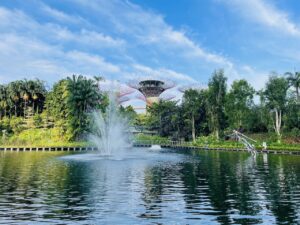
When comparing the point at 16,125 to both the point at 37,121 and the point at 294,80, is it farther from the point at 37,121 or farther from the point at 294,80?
the point at 294,80

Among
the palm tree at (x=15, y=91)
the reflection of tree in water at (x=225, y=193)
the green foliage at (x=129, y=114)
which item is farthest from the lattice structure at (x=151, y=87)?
the reflection of tree in water at (x=225, y=193)

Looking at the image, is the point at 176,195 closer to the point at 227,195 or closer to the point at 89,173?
the point at 227,195

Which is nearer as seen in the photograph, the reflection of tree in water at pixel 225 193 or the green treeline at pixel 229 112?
the reflection of tree in water at pixel 225 193

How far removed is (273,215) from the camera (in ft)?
38.1

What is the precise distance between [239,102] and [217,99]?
4.31m

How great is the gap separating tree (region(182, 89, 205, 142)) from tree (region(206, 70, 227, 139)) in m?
3.71

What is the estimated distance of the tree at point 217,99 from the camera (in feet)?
232

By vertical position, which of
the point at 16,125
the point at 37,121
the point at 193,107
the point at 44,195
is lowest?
the point at 44,195

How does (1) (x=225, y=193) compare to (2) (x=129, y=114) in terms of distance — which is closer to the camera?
(1) (x=225, y=193)

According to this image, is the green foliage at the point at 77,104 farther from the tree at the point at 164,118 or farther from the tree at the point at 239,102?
the tree at the point at 239,102

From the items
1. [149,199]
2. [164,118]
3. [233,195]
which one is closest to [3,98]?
[164,118]

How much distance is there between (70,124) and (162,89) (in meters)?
47.0

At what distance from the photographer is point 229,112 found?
6962 cm

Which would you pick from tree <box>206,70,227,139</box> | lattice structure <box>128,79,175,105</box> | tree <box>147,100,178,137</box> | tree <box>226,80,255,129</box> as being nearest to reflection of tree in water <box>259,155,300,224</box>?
tree <box>226,80,255,129</box>
